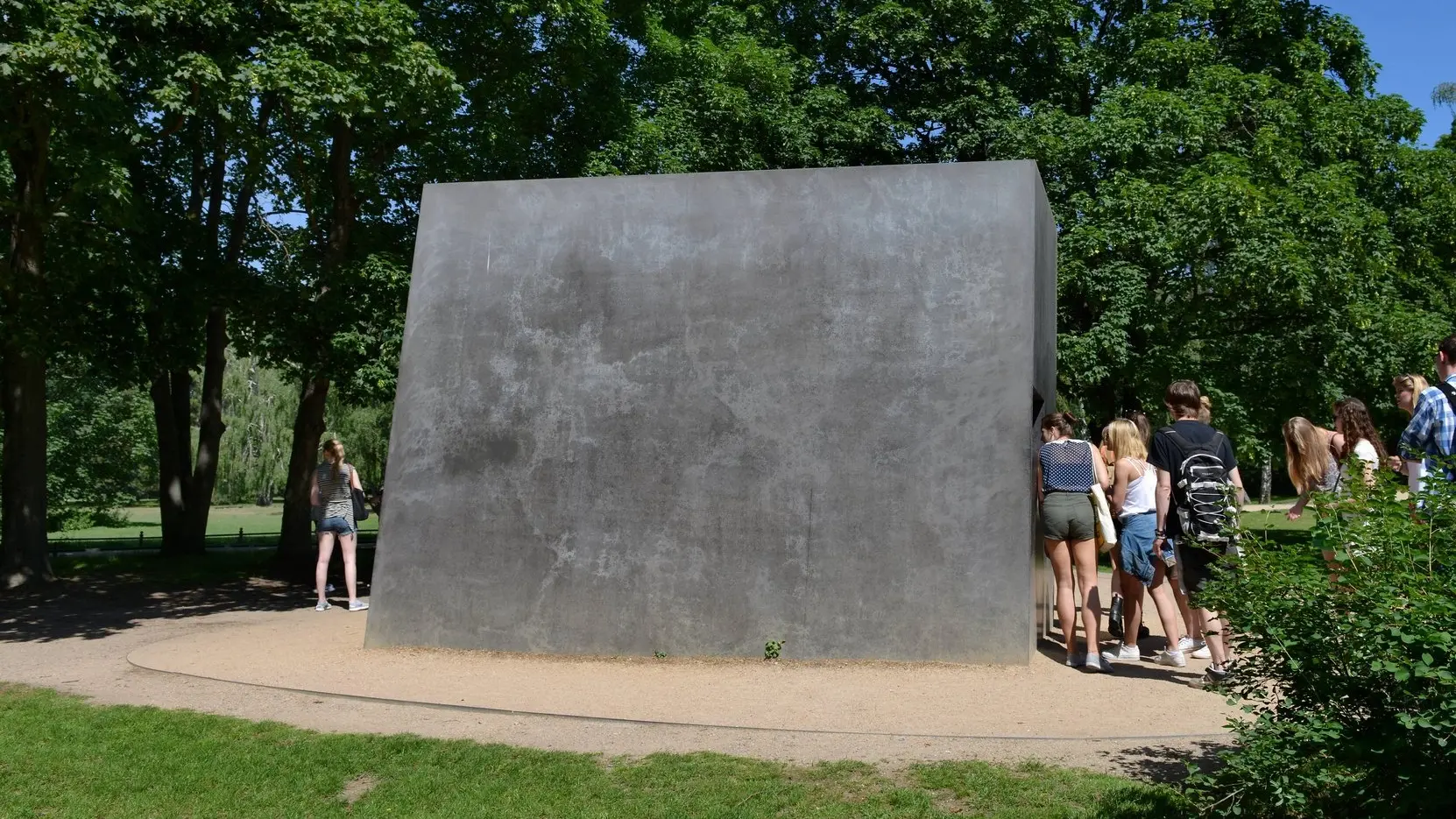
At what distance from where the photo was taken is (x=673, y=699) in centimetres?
721

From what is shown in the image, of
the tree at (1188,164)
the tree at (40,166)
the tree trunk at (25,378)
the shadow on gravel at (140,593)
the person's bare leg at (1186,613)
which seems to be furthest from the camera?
the tree at (1188,164)

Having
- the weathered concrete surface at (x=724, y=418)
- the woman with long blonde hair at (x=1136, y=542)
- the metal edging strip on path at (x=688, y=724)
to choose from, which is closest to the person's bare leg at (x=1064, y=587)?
the weathered concrete surface at (x=724, y=418)

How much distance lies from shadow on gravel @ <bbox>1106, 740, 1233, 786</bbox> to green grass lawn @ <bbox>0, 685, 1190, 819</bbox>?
0.18 metres

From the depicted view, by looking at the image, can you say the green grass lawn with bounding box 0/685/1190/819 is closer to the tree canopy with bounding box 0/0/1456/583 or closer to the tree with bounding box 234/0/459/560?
the tree canopy with bounding box 0/0/1456/583

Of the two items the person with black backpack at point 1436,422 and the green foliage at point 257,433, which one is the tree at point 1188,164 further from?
the green foliage at point 257,433

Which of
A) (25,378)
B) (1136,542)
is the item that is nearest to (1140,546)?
(1136,542)

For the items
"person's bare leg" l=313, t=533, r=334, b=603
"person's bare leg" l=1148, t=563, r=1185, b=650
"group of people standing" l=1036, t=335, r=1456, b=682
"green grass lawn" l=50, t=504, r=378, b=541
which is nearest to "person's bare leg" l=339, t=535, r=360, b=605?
"person's bare leg" l=313, t=533, r=334, b=603

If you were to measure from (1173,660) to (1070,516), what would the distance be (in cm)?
120

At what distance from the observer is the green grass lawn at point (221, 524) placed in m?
34.5

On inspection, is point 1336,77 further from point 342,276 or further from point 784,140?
point 342,276

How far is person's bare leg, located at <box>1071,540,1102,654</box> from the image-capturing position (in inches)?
303

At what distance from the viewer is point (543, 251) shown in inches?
364

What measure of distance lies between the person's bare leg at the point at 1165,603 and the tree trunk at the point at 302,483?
12.9 metres

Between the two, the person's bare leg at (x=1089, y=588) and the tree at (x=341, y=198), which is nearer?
the person's bare leg at (x=1089, y=588)
